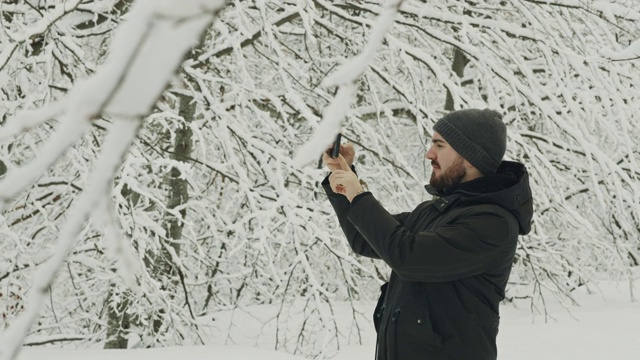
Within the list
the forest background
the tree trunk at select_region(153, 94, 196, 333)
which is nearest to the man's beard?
the forest background

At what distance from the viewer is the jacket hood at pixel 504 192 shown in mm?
2117

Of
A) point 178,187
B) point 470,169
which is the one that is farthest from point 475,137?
point 178,187

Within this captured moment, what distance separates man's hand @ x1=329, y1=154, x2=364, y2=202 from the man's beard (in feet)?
0.82

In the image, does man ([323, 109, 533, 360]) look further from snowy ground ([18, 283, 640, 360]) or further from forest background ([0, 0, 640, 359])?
snowy ground ([18, 283, 640, 360])

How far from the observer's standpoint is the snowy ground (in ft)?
12.6

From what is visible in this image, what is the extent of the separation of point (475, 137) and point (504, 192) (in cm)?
20

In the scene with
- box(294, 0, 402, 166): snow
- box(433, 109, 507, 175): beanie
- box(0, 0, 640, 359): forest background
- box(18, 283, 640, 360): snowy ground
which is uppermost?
box(294, 0, 402, 166): snow

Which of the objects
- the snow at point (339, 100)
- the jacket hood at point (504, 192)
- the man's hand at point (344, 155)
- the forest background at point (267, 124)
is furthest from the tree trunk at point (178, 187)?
the snow at point (339, 100)

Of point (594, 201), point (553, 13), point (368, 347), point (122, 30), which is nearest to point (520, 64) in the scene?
point (553, 13)

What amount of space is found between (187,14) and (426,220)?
1875 mm

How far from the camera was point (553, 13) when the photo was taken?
15.6 feet

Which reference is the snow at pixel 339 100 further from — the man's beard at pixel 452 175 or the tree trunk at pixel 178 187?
the tree trunk at pixel 178 187

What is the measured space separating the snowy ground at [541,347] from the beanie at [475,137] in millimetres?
1929

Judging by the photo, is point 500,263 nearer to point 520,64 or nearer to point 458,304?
point 458,304
